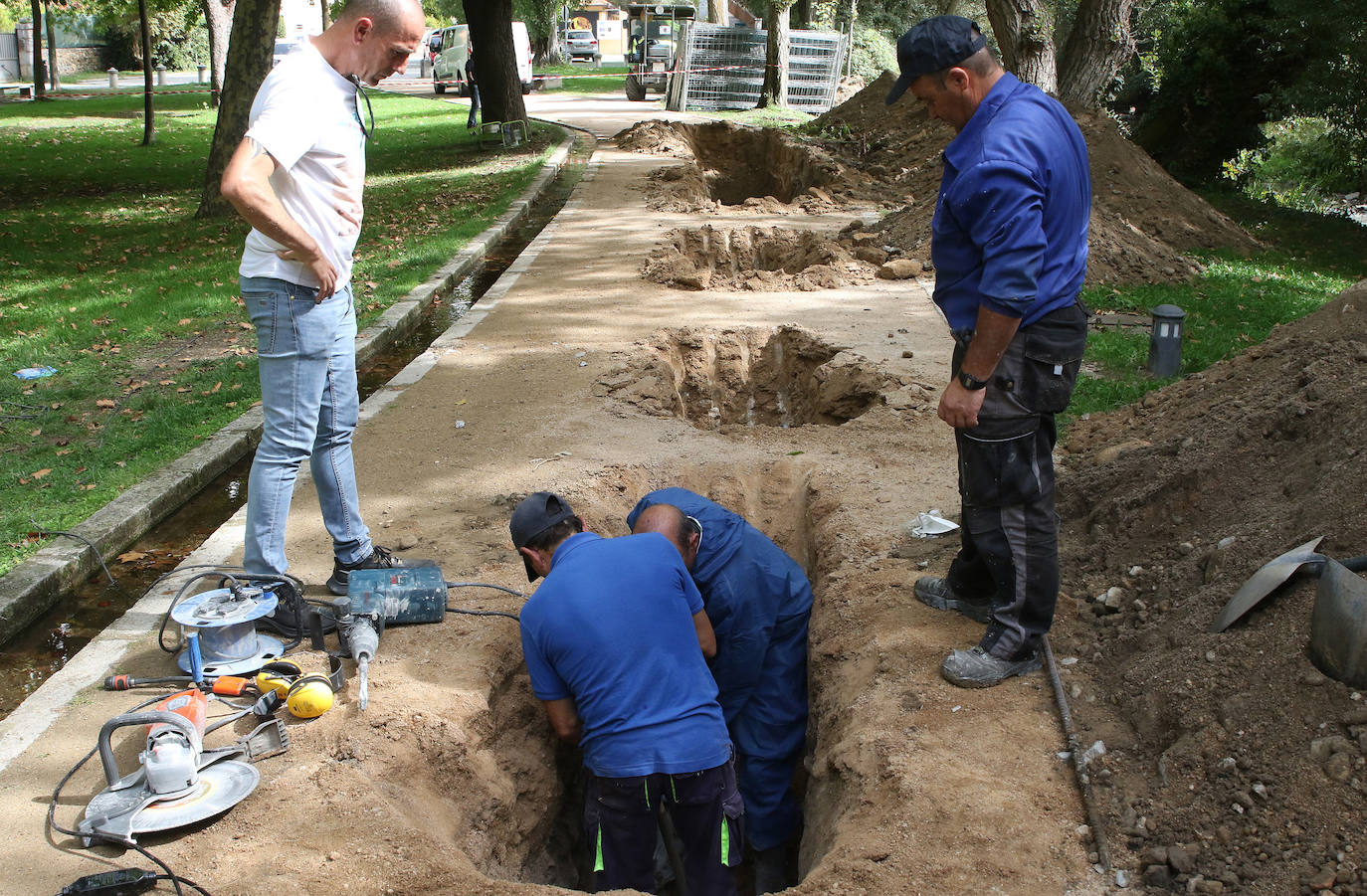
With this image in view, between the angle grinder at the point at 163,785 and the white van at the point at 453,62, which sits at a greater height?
the white van at the point at 453,62

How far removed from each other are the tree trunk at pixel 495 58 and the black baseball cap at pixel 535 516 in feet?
59.1

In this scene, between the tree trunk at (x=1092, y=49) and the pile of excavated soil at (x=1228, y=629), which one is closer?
the pile of excavated soil at (x=1228, y=629)

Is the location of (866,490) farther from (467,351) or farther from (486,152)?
(486,152)

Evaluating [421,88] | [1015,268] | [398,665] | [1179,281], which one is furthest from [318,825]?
[421,88]

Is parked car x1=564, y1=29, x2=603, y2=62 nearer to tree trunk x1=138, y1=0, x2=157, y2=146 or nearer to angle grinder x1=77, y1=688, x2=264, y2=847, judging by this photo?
tree trunk x1=138, y1=0, x2=157, y2=146

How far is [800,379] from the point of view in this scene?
318 inches

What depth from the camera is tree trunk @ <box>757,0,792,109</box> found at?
25.6m

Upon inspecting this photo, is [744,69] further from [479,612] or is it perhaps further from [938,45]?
[938,45]

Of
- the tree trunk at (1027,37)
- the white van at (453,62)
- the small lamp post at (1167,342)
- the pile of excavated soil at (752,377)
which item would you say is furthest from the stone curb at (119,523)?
the white van at (453,62)

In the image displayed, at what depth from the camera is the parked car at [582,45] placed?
191 feet

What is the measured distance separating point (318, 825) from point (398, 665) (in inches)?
35.8

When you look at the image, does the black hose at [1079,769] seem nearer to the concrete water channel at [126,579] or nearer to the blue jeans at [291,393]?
the blue jeans at [291,393]

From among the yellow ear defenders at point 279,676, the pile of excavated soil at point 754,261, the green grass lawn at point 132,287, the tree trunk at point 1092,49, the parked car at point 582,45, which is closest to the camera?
the yellow ear defenders at point 279,676

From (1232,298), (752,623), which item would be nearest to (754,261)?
(1232,298)
